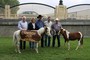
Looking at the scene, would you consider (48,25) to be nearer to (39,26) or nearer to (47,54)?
(39,26)

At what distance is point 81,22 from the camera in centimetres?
2995

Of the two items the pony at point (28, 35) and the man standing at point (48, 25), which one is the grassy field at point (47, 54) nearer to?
the pony at point (28, 35)

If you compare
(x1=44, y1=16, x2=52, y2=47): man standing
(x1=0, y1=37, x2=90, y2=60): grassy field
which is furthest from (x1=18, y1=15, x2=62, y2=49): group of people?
(x1=0, y1=37, x2=90, y2=60): grassy field

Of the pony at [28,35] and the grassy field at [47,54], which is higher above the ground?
the pony at [28,35]

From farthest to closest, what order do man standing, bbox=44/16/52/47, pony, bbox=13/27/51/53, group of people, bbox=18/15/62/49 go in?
man standing, bbox=44/16/52/47
group of people, bbox=18/15/62/49
pony, bbox=13/27/51/53

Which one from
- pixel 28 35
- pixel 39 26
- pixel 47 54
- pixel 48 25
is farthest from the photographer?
pixel 48 25

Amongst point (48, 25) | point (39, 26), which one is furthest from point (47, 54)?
point (48, 25)

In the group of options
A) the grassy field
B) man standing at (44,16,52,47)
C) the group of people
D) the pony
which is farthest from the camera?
man standing at (44,16,52,47)

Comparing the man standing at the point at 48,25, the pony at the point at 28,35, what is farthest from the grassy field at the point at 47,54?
the man standing at the point at 48,25

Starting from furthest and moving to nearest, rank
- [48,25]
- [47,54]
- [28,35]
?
1. [48,25]
2. [28,35]
3. [47,54]

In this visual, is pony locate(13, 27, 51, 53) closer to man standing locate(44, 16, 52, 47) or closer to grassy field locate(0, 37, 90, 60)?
grassy field locate(0, 37, 90, 60)

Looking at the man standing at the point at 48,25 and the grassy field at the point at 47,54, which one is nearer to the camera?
the grassy field at the point at 47,54

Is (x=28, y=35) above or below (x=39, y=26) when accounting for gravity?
below

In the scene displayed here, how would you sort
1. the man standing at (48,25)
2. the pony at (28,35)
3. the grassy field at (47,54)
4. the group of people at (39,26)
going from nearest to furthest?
1. the grassy field at (47,54)
2. the pony at (28,35)
3. the group of people at (39,26)
4. the man standing at (48,25)
